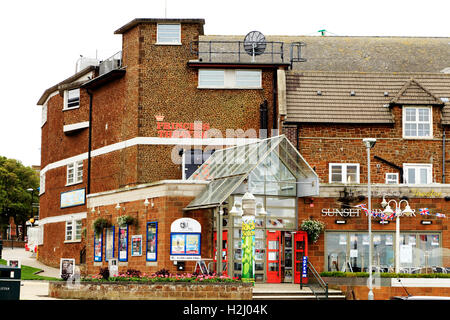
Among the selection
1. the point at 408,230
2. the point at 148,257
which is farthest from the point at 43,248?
the point at 408,230

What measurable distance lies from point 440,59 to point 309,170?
66.2 ft

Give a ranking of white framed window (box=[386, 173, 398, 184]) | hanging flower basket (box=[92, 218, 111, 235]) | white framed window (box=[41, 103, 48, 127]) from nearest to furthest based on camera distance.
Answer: hanging flower basket (box=[92, 218, 111, 235]), white framed window (box=[386, 173, 398, 184]), white framed window (box=[41, 103, 48, 127])

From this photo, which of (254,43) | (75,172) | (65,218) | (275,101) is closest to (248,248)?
(275,101)

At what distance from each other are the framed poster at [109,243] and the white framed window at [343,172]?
11596 millimetres

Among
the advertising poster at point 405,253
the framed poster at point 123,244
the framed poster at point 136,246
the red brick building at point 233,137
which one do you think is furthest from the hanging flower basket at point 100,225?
the advertising poster at point 405,253

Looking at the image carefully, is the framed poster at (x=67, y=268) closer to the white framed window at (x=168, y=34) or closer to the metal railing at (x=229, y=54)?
the metal railing at (x=229, y=54)

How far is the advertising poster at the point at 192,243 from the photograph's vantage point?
28.8 meters

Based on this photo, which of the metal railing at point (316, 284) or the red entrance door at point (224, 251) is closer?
the metal railing at point (316, 284)

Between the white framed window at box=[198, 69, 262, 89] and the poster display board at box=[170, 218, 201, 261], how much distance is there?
1260 cm

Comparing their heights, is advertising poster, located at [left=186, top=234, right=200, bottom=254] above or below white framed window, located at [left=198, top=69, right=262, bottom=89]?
below

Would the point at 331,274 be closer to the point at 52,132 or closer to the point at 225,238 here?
the point at 225,238

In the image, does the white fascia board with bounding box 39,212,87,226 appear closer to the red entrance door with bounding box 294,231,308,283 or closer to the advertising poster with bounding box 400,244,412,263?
the red entrance door with bounding box 294,231,308,283

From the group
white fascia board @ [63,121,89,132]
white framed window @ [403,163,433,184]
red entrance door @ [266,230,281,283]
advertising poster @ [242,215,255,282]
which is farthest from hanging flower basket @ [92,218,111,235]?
white framed window @ [403,163,433,184]

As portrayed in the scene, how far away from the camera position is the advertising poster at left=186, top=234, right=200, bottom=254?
94.5 ft
